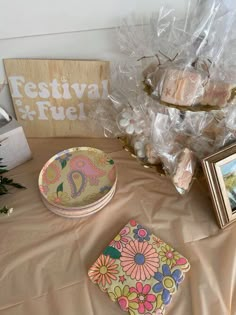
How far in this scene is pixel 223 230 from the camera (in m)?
0.86

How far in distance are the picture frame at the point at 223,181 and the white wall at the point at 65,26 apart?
1.20 feet

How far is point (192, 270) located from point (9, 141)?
58 centimetres

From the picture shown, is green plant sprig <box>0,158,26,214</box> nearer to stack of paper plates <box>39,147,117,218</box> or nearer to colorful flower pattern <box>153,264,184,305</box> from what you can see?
stack of paper plates <box>39,147,117,218</box>

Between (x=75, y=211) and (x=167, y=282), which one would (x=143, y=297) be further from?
(x=75, y=211)

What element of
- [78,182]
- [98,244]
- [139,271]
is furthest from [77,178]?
[139,271]

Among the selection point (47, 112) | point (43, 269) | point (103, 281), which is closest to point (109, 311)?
point (103, 281)

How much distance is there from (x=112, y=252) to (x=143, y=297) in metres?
0.12

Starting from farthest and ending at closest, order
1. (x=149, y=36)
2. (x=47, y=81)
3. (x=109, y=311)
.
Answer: (x=47, y=81)
(x=149, y=36)
(x=109, y=311)

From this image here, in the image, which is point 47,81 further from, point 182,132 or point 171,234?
point 171,234

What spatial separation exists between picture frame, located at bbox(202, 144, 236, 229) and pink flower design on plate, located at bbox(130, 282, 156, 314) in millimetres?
252

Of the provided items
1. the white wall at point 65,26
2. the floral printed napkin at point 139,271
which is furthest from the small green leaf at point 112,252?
the white wall at point 65,26

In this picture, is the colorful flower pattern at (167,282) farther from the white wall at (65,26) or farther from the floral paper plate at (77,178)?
the white wall at (65,26)

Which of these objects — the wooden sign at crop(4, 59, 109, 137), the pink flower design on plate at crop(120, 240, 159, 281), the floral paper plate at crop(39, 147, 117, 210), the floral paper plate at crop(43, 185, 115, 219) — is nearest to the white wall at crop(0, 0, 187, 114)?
the wooden sign at crop(4, 59, 109, 137)

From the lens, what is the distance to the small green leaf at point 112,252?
80 centimetres
